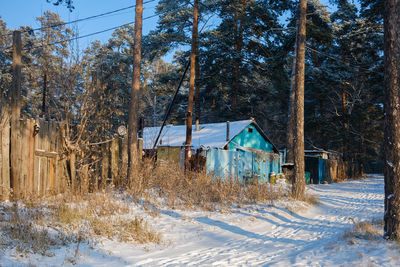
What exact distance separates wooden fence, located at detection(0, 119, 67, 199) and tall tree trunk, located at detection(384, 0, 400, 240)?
7635mm

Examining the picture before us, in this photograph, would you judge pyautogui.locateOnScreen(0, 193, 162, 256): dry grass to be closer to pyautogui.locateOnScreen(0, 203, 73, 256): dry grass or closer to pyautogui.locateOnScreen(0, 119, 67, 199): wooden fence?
pyautogui.locateOnScreen(0, 203, 73, 256): dry grass

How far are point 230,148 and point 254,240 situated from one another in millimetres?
12398

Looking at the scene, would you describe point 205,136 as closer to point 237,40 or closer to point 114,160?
point 114,160

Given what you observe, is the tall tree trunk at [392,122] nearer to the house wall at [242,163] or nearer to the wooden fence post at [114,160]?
the wooden fence post at [114,160]

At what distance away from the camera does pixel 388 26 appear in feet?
19.2

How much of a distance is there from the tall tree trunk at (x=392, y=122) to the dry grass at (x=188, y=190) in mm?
4241

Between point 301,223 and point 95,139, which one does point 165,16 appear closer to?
point 95,139

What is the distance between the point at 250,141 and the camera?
2041cm

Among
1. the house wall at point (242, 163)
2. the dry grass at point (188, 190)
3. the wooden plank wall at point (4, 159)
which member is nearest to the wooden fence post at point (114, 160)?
the dry grass at point (188, 190)

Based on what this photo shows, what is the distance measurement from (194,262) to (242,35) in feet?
80.3

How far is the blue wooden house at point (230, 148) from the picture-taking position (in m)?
15.9

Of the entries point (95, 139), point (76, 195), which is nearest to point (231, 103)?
point (95, 139)

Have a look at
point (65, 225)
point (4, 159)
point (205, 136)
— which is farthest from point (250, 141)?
point (65, 225)

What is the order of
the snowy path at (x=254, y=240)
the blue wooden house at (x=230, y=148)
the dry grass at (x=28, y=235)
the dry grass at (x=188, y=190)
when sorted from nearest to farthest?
the dry grass at (x=28, y=235), the snowy path at (x=254, y=240), the dry grass at (x=188, y=190), the blue wooden house at (x=230, y=148)
